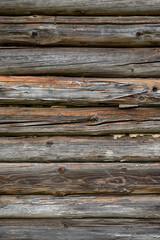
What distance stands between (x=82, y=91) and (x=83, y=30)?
0.48 m

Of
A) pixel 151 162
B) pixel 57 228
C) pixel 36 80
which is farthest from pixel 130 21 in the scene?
pixel 57 228

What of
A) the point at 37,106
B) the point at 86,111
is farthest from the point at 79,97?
the point at 37,106

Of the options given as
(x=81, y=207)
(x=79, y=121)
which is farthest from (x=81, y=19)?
(x=81, y=207)

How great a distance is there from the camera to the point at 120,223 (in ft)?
6.38

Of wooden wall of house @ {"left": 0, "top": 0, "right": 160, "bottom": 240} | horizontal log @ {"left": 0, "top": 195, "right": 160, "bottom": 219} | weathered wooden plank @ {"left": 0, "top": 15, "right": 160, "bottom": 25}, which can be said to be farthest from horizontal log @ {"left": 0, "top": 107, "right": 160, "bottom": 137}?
weathered wooden plank @ {"left": 0, "top": 15, "right": 160, "bottom": 25}

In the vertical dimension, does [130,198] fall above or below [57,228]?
above

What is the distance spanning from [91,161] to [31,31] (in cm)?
112

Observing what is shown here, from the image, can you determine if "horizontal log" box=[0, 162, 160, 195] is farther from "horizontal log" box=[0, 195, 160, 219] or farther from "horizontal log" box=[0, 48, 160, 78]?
"horizontal log" box=[0, 48, 160, 78]

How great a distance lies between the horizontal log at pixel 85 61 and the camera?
1.96 metres

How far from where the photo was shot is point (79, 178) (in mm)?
1934

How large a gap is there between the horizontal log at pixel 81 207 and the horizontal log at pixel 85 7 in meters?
1.45

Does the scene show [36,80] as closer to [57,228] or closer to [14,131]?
[14,131]

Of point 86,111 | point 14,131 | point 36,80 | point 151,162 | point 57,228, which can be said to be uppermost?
point 36,80

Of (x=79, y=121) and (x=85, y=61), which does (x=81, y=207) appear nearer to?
(x=79, y=121)
